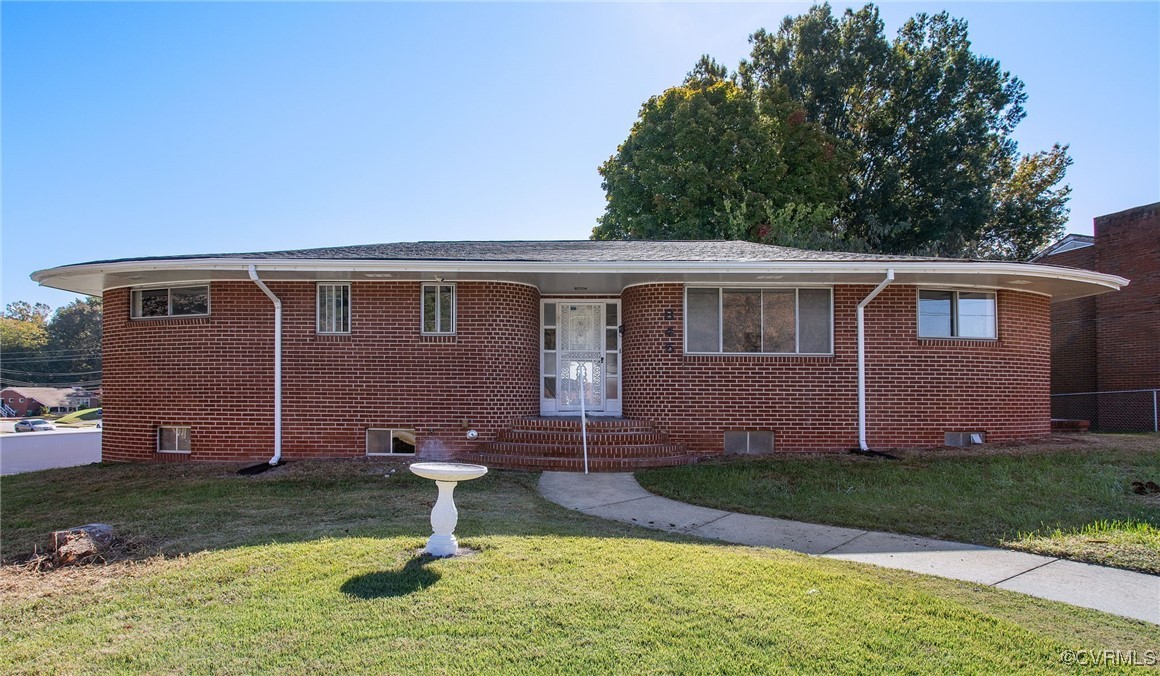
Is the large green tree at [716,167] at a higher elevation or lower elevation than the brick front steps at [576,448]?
higher

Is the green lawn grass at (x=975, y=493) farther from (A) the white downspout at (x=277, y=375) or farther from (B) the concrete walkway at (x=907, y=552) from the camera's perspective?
(A) the white downspout at (x=277, y=375)

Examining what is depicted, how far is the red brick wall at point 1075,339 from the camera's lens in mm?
16984

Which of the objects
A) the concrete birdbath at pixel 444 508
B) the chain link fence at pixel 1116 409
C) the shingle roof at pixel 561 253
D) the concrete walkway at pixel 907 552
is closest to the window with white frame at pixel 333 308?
the shingle roof at pixel 561 253

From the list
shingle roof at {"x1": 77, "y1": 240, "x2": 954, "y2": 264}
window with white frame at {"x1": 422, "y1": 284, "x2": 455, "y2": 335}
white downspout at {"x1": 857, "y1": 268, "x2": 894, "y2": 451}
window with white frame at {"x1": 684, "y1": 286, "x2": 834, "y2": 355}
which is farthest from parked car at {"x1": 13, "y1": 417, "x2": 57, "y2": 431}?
white downspout at {"x1": 857, "y1": 268, "x2": 894, "y2": 451}

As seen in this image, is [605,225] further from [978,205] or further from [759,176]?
[978,205]

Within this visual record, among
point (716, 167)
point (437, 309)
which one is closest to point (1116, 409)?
point (716, 167)

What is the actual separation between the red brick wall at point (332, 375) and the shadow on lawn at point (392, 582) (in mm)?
6085

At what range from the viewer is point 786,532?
6.27 meters

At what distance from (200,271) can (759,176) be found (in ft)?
56.9

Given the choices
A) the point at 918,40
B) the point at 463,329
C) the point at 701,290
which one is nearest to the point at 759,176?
the point at 918,40

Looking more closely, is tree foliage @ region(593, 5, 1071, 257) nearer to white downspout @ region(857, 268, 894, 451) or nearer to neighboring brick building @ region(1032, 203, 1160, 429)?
neighboring brick building @ region(1032, 203, 1160, 429)

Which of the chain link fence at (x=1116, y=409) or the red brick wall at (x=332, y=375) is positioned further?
the chain link fence at (x=1116, y=409)

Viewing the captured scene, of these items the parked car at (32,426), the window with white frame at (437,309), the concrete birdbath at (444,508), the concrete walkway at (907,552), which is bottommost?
the parked car at (32,426)

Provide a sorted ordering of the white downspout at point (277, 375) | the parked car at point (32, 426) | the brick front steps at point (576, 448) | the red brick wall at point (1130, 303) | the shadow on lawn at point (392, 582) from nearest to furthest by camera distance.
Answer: the shadow on lawn at point (392, 582) → the brick front steps at point (576, 448) → the white downspout at point (277, 375) → the red brick wall at point (1130, 303) → the parked car at point (32, 426)
